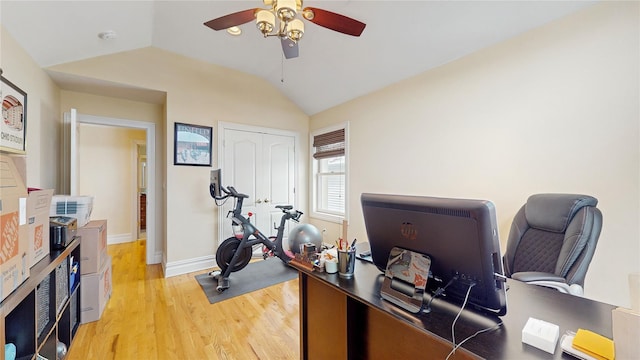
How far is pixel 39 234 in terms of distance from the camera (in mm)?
1487

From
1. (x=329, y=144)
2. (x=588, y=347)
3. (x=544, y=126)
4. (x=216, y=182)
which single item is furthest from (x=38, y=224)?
(x=544, y=126)

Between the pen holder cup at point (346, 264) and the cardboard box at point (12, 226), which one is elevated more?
the cardboard box at point (12, 226)

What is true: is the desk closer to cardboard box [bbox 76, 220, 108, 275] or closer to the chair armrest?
the chair armrest

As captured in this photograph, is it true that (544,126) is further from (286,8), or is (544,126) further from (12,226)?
(12,226)

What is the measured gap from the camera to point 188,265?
11.3 feet

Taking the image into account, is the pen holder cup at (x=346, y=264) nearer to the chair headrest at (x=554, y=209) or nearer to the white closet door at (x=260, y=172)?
the chair headrest at (x=554, y=209)

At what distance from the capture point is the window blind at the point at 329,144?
406 cm

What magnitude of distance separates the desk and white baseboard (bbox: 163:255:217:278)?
263 centimetres

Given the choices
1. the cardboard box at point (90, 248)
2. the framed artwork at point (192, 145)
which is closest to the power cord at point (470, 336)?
the cardboard box at point (90, 248)

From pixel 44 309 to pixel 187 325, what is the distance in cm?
96

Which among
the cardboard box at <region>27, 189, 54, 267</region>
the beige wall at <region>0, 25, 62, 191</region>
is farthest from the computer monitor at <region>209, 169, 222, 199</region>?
the beige wall at <region>0, 25, 62, 191</region>

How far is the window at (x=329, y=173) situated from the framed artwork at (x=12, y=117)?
3.34m

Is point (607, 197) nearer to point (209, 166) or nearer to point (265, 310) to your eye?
point (265, 310)

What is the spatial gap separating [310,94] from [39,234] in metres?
3.45
